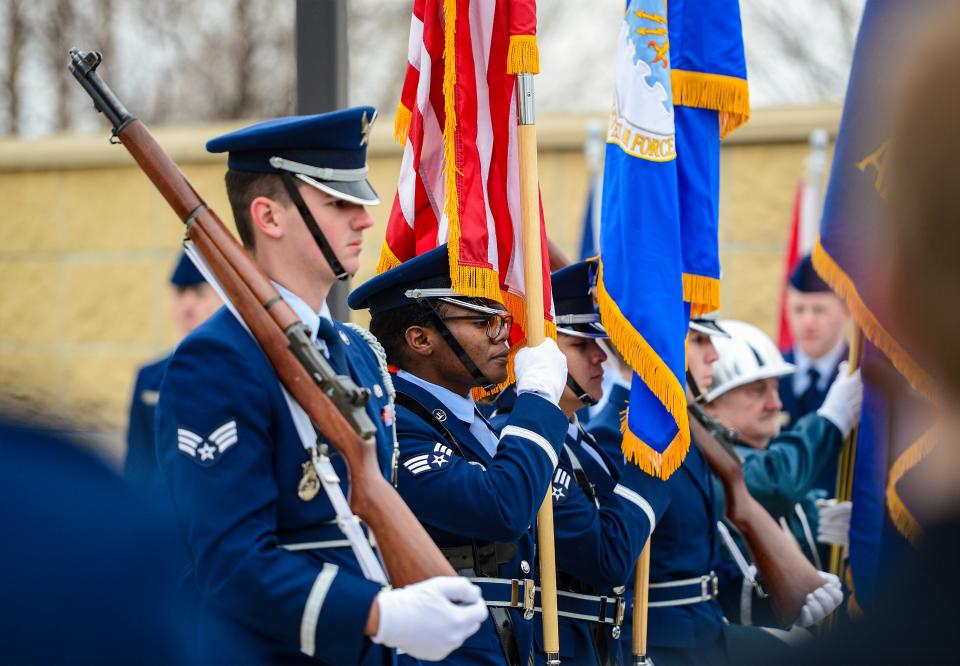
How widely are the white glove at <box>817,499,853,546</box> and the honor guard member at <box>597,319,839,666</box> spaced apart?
0.90 m

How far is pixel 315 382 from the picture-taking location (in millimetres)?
2496

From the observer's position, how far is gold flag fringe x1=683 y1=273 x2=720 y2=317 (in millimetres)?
4145

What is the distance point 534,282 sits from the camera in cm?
357

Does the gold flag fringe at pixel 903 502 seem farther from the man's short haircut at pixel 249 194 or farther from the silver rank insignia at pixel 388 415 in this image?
the man's short haircut at pixel 249 194

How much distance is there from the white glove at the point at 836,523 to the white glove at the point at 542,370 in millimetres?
2000

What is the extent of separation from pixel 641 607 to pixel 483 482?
3.59 feet

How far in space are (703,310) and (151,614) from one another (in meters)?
3.24

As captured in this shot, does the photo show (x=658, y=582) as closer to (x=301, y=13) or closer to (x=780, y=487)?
(x=780, y=487)

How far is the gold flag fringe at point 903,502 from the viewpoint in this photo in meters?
1.51

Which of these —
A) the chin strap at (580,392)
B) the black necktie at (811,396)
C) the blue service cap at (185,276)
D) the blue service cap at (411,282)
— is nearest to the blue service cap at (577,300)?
the chin strap at (580,392)

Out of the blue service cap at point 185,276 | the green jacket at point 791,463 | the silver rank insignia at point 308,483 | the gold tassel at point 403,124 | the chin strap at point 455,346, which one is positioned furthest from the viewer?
the blue service cap at point 185,276

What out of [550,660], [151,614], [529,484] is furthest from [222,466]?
[550,660]

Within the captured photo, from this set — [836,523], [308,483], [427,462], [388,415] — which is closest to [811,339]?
[836,523]

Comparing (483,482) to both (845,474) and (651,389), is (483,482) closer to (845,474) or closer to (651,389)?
(651,389)
